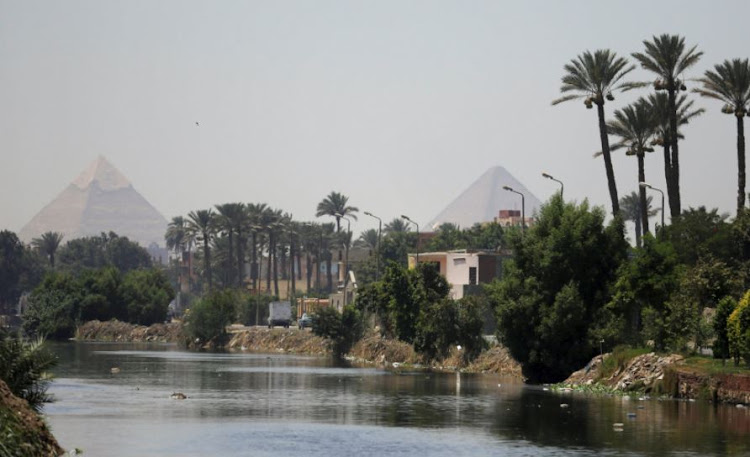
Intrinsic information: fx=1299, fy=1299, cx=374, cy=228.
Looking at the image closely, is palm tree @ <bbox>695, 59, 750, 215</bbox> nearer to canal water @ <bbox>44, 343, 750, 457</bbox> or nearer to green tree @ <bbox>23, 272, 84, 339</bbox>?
canal water @ <bbox>44, 343, 750, 457</bbox>

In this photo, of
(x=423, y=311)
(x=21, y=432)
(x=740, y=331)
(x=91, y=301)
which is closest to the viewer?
(x=21, y=432)

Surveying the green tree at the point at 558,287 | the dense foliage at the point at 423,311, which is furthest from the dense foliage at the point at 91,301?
the green tree at the point at 558,287

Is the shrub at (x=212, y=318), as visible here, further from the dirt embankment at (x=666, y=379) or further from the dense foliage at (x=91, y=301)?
the dirt embankment at (x=666, y=379)

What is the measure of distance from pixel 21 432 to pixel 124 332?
143147mm

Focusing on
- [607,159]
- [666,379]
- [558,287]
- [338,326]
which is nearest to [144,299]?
[338,326]

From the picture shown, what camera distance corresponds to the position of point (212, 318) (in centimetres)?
14762

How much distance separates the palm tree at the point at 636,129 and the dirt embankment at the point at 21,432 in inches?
2646

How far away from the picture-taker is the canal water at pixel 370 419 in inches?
1636

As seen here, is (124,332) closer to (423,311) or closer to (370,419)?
(423,311)

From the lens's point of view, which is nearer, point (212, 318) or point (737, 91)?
point (737, 91)

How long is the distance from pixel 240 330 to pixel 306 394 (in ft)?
290

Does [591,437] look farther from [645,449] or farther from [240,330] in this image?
[240,330]

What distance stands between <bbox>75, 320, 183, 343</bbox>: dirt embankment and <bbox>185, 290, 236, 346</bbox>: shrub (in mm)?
17519

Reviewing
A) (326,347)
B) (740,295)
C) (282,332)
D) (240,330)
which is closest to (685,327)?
(740,295)
